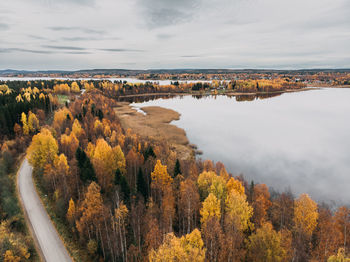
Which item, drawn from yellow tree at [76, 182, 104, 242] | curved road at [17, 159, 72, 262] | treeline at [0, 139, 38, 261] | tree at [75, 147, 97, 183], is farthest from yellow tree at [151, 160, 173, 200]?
treeline at [0, 139, 38, 261]

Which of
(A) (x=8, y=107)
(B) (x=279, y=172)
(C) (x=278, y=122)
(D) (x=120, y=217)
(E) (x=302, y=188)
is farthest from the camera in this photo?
(C) (x=278, y=122)

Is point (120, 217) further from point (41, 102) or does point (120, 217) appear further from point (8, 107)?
point (41, 102)

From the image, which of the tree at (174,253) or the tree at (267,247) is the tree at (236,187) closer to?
the tree at (267,247)

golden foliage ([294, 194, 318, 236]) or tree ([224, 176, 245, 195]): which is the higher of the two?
tree ([224, 176, 245, 195])

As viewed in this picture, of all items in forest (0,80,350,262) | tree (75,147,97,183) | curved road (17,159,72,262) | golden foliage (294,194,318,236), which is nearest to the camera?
forest (0,80,350,262)

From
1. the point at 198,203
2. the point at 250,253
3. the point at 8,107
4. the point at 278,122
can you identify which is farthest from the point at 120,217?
the point at 278,122

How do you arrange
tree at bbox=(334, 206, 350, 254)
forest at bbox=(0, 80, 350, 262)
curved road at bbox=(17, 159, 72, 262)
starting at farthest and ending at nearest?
1. tree at bbox=(334, 206, 350, 254)
2. curved road at bbox=(17, 159, 72, 262)
3. forest at bbox=(0, 80, 350, 262)

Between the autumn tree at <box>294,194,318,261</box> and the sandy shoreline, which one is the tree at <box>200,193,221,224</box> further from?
the sandy shoreline

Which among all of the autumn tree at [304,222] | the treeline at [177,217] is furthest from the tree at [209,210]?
the autumn tree at [304,222]
